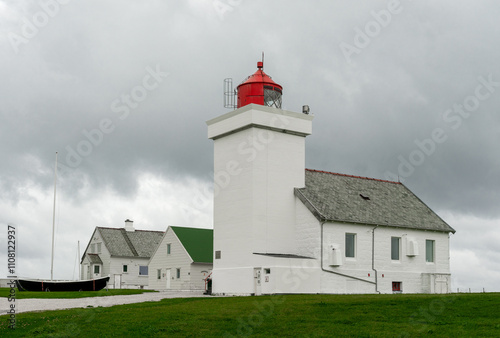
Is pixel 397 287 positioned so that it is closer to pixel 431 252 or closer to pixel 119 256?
pixel 431 252

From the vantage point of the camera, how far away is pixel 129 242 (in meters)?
73.0

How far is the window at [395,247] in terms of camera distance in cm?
4252

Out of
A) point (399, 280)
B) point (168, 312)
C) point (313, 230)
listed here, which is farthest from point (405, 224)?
point (168, 312)

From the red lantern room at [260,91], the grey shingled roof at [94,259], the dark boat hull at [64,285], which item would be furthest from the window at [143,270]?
the red lantern room at [260,91]

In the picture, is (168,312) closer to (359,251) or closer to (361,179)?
(359,251)

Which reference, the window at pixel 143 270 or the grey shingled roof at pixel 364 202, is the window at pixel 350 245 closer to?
the grey shingled roof at pixel 364 202

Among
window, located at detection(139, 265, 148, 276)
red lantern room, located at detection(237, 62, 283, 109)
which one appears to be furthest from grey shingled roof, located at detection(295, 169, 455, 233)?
window, located at detection(139, 265, 148, 276)

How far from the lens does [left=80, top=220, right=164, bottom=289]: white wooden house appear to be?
70.1m

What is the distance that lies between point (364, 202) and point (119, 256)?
35.2m

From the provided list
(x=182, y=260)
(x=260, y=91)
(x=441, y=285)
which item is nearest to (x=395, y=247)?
(x=441, y=285)

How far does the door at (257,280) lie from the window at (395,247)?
32.9 feet

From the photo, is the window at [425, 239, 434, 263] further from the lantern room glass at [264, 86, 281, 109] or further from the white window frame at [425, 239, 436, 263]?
the lantern room glass at [264, 86, 281, 109]

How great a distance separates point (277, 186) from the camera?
40.4m

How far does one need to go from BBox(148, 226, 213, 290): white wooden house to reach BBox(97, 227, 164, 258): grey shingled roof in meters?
12.5
